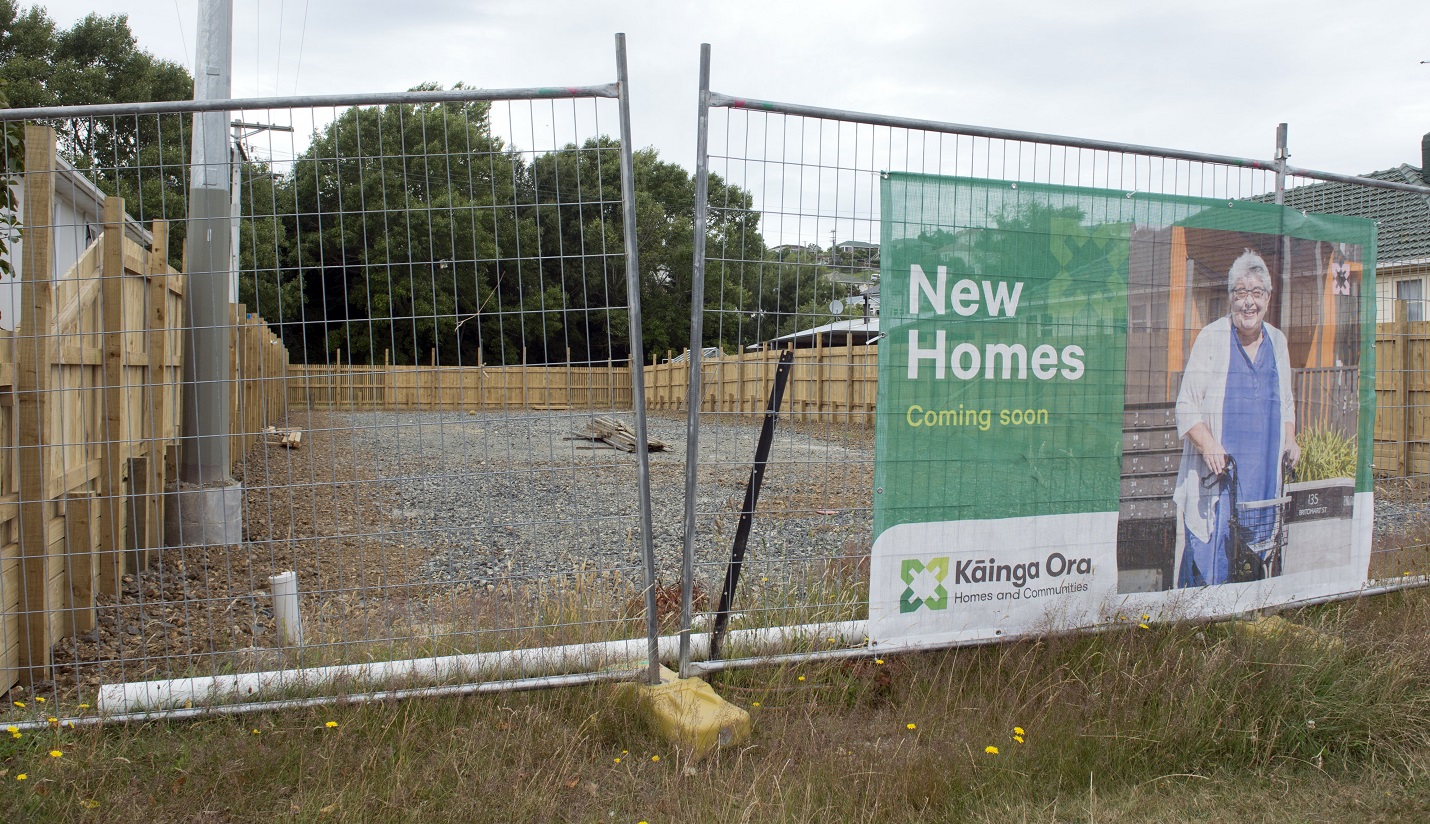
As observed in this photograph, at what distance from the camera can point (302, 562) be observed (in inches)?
311

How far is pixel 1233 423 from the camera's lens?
4609 millimetres

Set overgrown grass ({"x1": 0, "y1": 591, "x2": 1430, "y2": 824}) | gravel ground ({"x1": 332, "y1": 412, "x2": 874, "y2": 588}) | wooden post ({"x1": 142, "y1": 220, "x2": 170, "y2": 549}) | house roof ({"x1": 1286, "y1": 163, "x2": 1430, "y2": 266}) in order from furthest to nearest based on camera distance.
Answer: wooden post ({"x1": 142, "y1": 220, "x2": 170, "y2": 549})
house roof ({"x1": 1286, "y1": 163, "x2": 1430, "y2": 266})
gravel ground ({"x1": 332, "y1": 412, "x2": 874, "y2": 588})
overgrown grass ({"x1": 0, "y1": 591, "x2": 1430, "y2": 824})

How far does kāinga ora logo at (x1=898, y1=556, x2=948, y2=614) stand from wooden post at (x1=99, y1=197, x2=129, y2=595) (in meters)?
3.59

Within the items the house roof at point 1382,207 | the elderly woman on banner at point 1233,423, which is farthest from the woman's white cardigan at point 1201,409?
the house roof at point 1382,207

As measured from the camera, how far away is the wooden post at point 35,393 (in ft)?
13.2

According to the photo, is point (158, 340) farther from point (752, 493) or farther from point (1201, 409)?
point (1201, 409)

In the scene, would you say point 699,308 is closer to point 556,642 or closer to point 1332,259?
point 556,642

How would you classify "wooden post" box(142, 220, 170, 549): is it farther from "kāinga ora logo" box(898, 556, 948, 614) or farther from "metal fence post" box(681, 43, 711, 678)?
"kāinga ora logo" box(898, 556, 948, 614)

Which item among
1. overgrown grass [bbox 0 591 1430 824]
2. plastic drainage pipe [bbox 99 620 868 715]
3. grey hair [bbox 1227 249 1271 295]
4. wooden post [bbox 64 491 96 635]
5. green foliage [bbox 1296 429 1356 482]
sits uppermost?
grey hair [bbox 1227 249 1271 295]

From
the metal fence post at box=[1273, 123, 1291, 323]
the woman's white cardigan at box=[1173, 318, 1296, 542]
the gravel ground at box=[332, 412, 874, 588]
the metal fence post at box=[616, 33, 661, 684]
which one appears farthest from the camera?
the metal fence post at box=[1273, 123, 1291, 323]

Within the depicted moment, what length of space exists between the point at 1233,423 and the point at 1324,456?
0.77 meters

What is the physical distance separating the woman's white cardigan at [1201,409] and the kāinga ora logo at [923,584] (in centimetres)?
130

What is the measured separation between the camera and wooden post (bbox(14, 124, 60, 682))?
402 cm

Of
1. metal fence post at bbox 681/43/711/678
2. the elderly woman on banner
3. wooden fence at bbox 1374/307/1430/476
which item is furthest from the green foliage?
metal fence post at bbox 681/43/711/678
